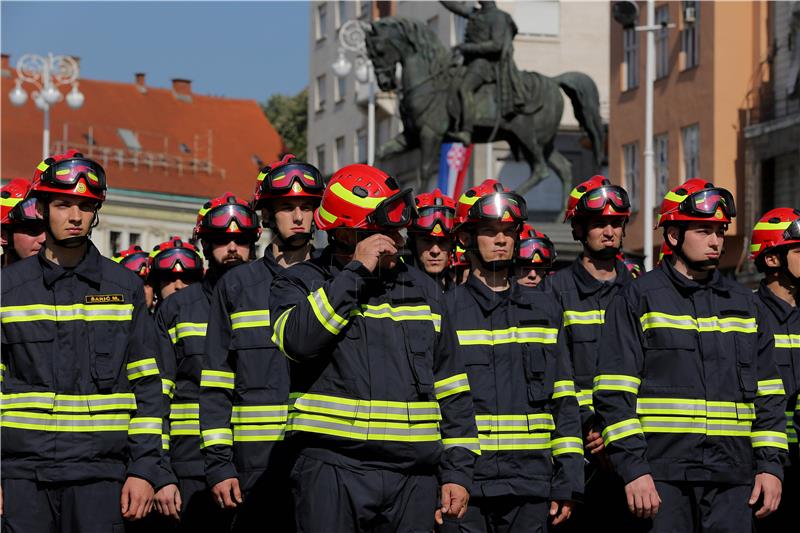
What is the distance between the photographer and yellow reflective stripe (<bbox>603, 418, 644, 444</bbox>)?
969 cm

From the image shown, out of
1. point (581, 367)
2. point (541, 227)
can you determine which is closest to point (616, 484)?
point (581, 367)

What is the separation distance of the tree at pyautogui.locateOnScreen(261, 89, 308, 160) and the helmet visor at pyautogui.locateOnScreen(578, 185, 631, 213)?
7785 cm

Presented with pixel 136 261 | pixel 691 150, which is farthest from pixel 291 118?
pixel 136 261

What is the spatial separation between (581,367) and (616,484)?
1371mm

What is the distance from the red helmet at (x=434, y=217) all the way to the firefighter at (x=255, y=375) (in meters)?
2.59

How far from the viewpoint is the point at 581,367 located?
1174 cm

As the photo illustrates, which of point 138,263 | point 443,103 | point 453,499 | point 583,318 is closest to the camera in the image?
point 453,499

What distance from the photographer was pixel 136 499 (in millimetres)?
9102

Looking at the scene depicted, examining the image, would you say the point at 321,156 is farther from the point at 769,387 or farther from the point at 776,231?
the point at 769,387

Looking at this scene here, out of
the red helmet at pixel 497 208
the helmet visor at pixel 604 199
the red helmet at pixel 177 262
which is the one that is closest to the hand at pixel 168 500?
the red helmet at pixel 497 208

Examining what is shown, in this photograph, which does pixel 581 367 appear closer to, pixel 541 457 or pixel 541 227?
pixel 541 457

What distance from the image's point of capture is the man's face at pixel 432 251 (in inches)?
536

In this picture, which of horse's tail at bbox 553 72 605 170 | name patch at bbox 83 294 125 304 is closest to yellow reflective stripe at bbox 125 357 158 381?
name patch at bbox 83 294 125 304

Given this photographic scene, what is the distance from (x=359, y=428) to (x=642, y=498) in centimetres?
185
